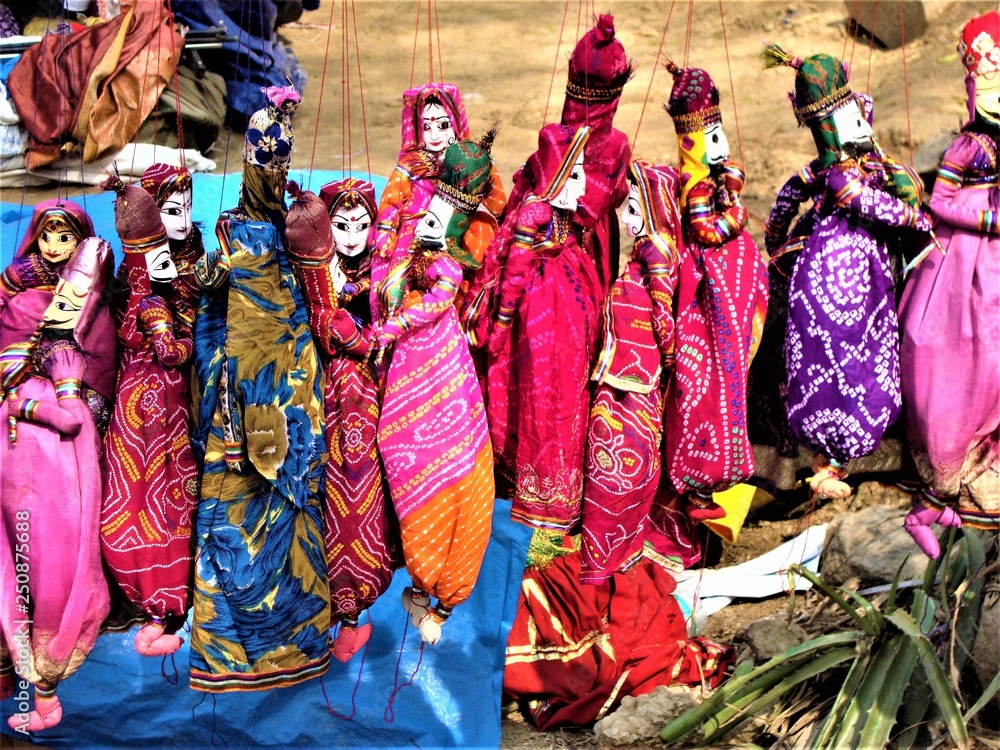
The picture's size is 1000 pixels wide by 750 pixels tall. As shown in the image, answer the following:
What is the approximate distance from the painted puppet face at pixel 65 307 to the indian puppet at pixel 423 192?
0.75 metres

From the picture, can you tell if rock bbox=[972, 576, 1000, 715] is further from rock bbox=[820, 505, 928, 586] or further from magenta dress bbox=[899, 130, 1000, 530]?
rock bbox=[820, 505, 928, 586]

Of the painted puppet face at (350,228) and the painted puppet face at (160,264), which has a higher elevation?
the painted puppet face at (350,228)

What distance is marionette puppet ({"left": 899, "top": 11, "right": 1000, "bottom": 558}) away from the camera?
9.93 feet

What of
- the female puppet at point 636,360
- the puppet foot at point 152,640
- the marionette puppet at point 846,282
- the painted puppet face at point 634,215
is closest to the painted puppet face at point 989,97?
the marionette puppet at point 846,282

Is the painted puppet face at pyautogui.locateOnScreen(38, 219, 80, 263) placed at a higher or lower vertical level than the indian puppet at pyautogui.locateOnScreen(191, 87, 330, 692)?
higher

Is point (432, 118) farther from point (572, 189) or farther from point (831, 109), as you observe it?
point (831, 109)

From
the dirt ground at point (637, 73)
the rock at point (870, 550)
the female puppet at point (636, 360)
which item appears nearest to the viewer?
the female puppet at point (636, 360)

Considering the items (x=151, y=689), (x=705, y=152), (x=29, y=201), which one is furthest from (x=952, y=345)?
(x=29, y=201)

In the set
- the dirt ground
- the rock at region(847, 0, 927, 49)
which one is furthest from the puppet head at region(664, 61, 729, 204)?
the rock at region(847, 0, 927, 49)

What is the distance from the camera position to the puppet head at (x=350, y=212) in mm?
2965

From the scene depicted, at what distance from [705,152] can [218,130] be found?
4448 millimetres

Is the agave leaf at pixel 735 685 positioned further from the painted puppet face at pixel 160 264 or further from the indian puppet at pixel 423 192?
the painted puppet face at pixel 160 264

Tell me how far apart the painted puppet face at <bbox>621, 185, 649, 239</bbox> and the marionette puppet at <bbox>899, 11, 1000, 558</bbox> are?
2.50 ft

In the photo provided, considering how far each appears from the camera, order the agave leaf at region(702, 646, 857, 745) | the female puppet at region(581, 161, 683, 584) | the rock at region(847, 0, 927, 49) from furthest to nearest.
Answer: the rock at region(847, 0, 927, 49) → the agave leaf at region(702, 646, 857, 745) → the female puppet at region(581, 161, 683, 584)
